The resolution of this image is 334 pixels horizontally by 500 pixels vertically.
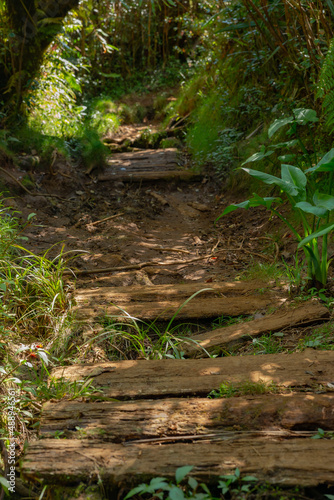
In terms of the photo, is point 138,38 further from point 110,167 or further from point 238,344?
point 238,344

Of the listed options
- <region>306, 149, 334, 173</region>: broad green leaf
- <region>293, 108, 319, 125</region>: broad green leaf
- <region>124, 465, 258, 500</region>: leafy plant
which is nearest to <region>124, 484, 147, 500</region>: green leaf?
<region>124, 465, 258, 500</region>: leafy plant

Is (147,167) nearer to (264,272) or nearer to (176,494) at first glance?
(264,272)

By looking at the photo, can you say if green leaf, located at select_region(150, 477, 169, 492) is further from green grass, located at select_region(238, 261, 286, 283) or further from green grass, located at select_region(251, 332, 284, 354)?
green grass, located at select_region(238, 261, 286, 283)

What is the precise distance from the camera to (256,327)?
245cm

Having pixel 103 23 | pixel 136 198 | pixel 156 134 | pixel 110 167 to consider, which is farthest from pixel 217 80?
pixel 103 23

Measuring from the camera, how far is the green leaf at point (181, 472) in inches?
50.7

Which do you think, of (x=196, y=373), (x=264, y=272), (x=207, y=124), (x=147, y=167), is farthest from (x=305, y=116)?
(x=207, y=124)

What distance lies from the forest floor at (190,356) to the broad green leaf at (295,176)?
746mm

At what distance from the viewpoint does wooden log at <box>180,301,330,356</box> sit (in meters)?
2.38

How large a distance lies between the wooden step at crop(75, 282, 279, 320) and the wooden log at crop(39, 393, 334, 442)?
3.08ft

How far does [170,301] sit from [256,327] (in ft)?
2.15

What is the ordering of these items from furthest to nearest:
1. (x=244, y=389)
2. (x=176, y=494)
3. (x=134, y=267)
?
1. (x=134, y=267)
2. (x=244, y=389)
3. (x=176, y=494)

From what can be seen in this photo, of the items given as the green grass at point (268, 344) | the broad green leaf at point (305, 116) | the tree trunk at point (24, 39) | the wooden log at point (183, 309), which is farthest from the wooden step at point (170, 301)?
the tree trunk at point (24, 39)

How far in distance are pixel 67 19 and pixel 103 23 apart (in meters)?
3.54
